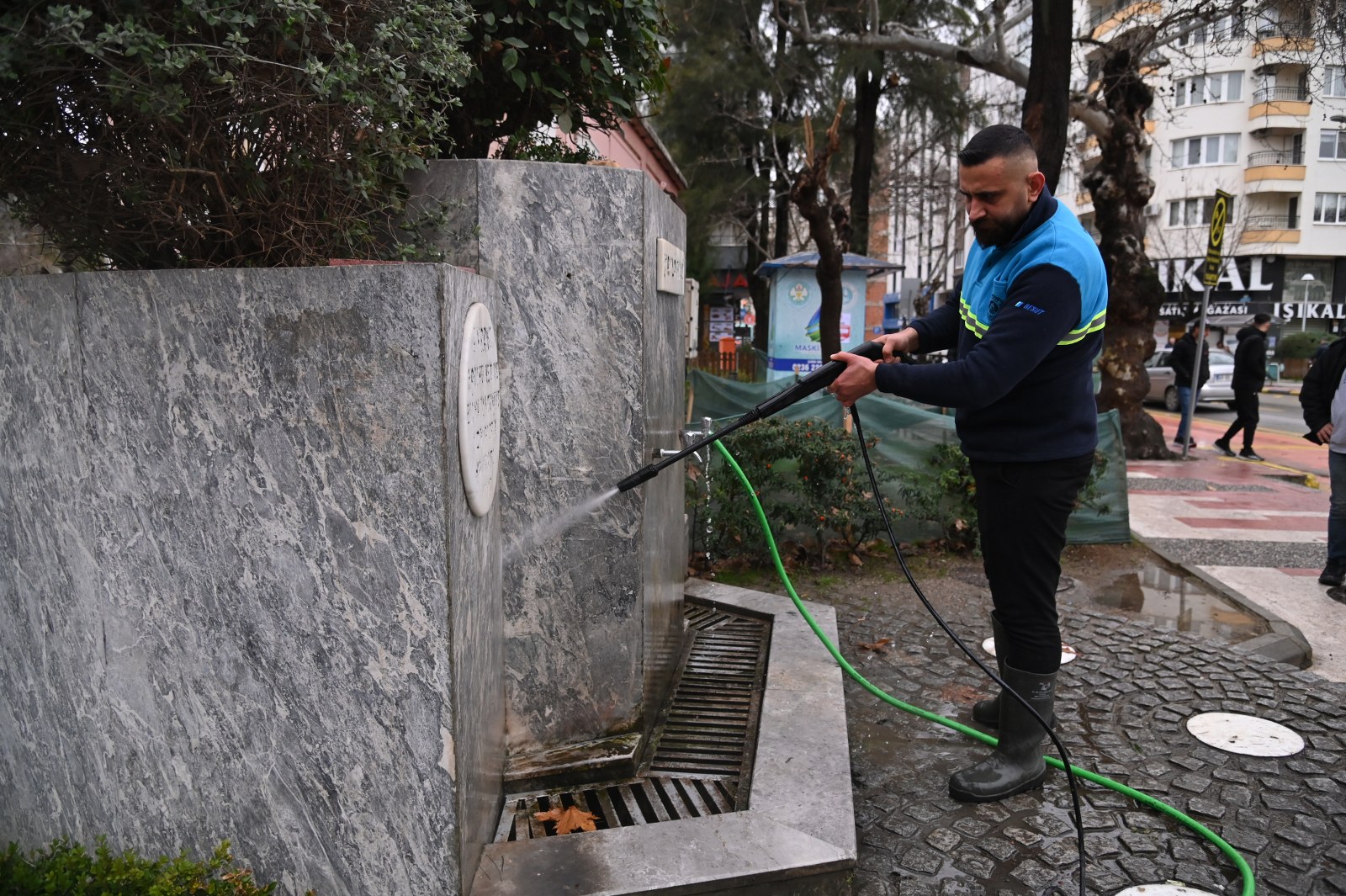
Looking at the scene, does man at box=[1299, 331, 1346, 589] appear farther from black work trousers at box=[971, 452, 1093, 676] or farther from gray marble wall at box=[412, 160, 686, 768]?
gray marble wall at box=[412, 160, 686, 768]

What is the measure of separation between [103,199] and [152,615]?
102cm

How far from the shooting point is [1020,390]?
129 inches

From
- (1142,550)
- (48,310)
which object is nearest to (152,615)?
(48,310)

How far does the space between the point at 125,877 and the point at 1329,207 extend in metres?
53.6

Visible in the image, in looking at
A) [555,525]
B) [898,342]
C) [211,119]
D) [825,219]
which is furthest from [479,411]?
[825,219]

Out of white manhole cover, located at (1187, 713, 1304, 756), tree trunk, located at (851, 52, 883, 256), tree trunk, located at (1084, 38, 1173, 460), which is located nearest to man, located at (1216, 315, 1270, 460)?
tree trunk, located at (1084, 38, 1173, 460)

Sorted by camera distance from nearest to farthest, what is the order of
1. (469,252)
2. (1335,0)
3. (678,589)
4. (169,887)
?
(169,887) → (469,252) → (678,589) → (1335,0)

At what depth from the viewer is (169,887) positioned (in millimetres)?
2260

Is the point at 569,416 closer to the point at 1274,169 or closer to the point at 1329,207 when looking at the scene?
the point at 1274,169

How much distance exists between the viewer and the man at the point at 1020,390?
10.0ft

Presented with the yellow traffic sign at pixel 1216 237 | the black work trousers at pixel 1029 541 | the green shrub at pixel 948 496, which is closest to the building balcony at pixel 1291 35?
the yellow traffic sign at pixel 1216 237

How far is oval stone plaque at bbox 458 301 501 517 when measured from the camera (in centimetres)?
238

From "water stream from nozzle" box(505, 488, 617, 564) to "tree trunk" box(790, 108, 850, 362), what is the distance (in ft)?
21.6

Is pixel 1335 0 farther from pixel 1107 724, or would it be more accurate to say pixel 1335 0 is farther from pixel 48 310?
pixel 48 310
